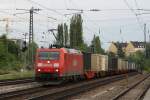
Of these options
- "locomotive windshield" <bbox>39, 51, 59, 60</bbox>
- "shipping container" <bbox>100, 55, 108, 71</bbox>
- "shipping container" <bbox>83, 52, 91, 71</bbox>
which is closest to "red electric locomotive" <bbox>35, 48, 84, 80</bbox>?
"locomotive windshield" <bbox>39, 51, 59, 60</bbox>

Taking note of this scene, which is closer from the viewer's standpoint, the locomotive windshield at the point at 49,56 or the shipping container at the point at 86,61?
the locomotive windshield at the point at 49,56

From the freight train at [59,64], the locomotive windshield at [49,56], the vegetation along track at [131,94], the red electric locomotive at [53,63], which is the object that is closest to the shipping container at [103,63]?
the freight train at [59,64]

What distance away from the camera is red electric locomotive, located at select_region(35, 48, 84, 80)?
110ft

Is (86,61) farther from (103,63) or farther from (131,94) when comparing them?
(131,94)

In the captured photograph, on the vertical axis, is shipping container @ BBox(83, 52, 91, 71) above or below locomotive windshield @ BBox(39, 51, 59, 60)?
below

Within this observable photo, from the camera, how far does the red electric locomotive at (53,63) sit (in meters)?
33.6

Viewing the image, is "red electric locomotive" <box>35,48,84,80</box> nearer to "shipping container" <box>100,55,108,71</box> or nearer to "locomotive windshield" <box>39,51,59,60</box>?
"locomotive windshield" <box>39,51,59,60</box>

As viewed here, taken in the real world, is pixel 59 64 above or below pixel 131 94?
above

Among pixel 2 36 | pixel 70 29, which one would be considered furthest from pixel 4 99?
pixel 2 36

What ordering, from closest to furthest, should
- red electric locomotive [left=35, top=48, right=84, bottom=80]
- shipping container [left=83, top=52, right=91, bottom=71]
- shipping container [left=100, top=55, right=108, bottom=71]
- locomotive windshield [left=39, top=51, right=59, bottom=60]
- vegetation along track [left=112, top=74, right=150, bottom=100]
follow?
vegetation along track [left=112, top=74, right=150, bottom=100] → red electric locomotive [left=35, top=48, right=84, bottom=80] → locomotive windshield [left=39, top=51, right=59, bottom=60] → shipping container [left=83, top=52, right=91, bottom=71] → shipping container [left=100, top=55, right=108, bottom=71]

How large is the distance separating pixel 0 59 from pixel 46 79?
35.7 m

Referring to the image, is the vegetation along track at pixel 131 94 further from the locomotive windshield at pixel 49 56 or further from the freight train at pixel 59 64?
the locomotive windshield at pixel 49 56

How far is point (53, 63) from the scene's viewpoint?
3431 cm

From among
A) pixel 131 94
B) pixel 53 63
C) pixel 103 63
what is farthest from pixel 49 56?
pixel 103 63
